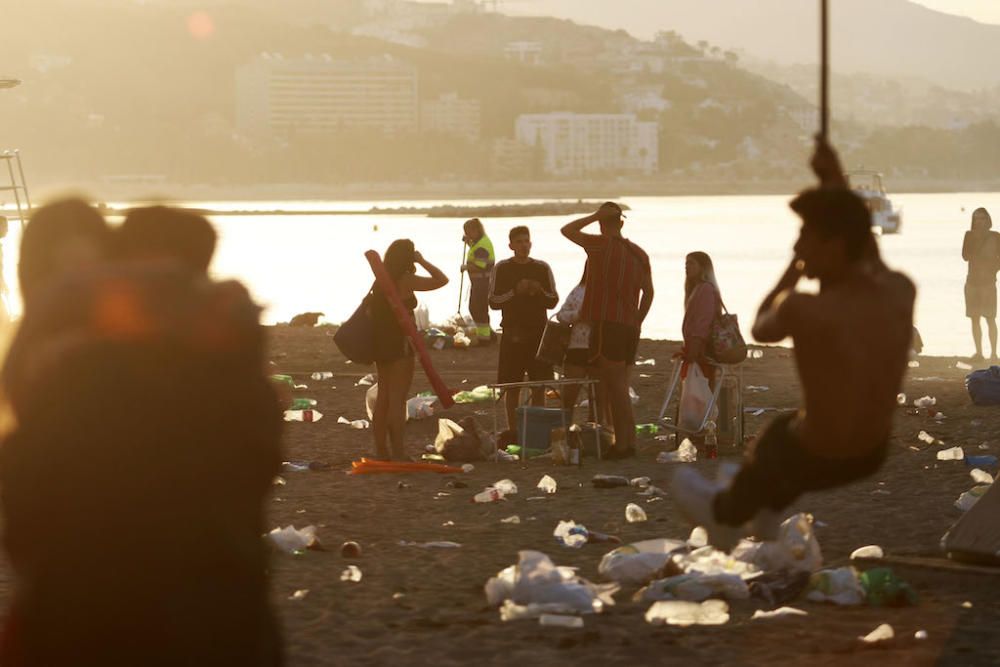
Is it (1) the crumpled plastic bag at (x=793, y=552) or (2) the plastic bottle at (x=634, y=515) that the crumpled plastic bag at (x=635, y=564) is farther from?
(2) the plastic bottle at (x=634, y=515)

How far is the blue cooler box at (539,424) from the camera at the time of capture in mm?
11961

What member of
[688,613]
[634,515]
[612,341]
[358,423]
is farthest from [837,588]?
[358,423]

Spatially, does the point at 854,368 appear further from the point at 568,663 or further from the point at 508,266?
the point at 508,266

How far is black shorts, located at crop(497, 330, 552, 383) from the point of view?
12.1 meters

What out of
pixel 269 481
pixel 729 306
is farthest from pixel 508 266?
pixel 729 306

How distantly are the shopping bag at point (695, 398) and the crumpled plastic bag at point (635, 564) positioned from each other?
4009 mm

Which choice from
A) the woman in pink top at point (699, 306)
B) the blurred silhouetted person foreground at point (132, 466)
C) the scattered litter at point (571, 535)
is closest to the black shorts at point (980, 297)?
the woman in pink top at point (699, 306)

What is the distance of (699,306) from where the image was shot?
37.6 ft

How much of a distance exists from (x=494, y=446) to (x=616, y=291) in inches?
57.2

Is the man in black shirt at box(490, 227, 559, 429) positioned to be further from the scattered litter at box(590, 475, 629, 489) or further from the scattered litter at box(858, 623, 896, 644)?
the scattered litter at box(858, 623, 896, 644)

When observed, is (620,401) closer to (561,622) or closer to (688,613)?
(688,613)

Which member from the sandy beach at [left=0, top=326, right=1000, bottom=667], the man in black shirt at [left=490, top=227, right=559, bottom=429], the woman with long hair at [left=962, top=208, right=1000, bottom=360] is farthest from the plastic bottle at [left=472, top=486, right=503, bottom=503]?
the woman with long hair at [left=962, top=208, right=1000, bottom=360]

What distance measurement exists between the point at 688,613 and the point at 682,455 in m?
4.71

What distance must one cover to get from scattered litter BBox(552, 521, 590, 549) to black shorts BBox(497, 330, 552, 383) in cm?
→ 332
